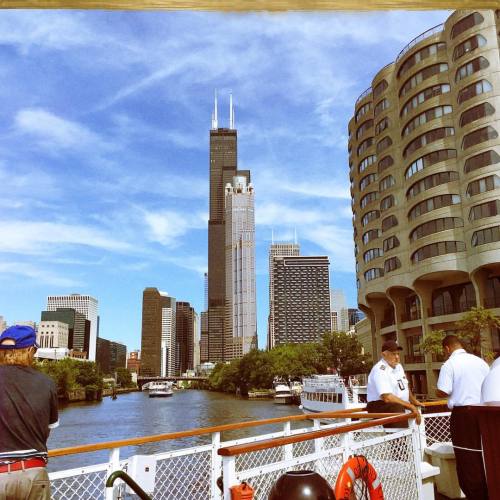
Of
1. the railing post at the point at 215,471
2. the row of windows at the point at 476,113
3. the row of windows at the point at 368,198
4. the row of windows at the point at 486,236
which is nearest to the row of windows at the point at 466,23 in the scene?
the row of windows at the point at 476,113

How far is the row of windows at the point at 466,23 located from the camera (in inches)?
1881

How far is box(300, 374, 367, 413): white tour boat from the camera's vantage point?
46.3m

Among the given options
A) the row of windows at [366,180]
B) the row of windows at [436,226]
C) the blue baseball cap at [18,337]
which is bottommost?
the blue baseball cap at [18,337]

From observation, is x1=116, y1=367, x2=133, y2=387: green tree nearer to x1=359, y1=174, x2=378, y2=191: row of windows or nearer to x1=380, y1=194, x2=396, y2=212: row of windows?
x1=359, y1=174, x2=378, y2=191: row of windows

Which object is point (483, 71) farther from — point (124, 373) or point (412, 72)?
point (124, 373)

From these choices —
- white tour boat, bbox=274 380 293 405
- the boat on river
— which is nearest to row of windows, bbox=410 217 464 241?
white tour boat, bbox=274 380 293 405

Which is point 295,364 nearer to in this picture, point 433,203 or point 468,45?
point 433,203

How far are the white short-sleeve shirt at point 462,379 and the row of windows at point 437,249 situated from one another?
43409 mm

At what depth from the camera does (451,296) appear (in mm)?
51156

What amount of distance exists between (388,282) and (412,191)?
982 centimetres

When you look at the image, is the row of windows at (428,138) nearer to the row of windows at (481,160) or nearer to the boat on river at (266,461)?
the row of windows at (481,160)

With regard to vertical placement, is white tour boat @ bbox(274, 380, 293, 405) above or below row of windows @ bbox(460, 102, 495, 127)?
below

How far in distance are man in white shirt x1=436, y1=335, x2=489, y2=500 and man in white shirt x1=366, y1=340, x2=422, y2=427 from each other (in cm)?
75

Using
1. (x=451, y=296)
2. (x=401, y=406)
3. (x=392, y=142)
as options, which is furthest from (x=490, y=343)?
(x=401, y=406)
